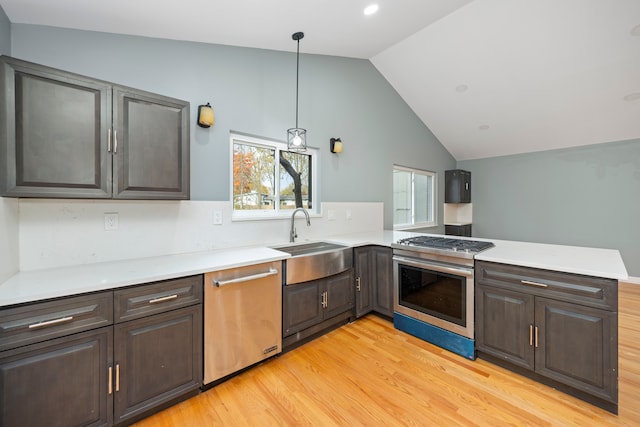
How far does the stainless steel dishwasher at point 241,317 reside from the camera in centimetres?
174

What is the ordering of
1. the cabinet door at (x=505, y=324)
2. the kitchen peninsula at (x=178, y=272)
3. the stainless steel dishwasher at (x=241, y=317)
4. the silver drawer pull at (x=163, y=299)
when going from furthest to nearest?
the cabinet door at (x=505, y=324) → the stainless steel dishwasher at (x=241, y=317) → the silver drawer pull at (x=163, y=299) → the kitchen peninsula at (x=178, y=272)

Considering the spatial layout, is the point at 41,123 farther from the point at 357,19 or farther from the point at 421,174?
the point at 421,174

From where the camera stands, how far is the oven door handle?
212 centimetres

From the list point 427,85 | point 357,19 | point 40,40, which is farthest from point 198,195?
point 427,85

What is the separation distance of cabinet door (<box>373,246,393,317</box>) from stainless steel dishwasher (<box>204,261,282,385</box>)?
118 cm

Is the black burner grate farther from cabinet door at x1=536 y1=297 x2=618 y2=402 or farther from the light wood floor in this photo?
the light wood floor

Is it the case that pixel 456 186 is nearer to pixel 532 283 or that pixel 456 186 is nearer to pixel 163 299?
pixel 532 283

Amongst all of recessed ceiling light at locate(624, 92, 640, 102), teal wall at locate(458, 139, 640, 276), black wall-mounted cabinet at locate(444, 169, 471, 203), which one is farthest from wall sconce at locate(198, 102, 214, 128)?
teal wall at locate(458, 139, 640, 276)

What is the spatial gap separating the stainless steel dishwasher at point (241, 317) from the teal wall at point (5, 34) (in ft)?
5.60

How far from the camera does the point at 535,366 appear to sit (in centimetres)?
183

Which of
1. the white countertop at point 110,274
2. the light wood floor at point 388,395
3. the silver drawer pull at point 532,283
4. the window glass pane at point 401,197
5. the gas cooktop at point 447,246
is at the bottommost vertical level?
the light wood floor at point 388,395

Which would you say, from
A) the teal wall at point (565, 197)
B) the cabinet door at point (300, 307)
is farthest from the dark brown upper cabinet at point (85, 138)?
the teal wall at point (565, 197)

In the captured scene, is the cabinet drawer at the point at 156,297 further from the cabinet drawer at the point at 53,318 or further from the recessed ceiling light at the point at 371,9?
the recessed ceiling light at the point at 371,9

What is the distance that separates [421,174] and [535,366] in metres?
3.79
